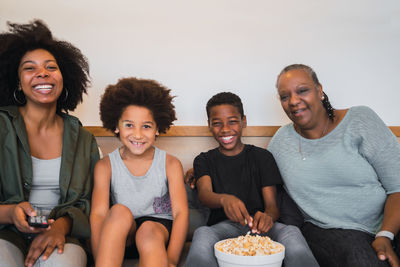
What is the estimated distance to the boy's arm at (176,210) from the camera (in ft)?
4.47

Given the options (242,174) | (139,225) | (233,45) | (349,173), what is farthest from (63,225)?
(233,45)

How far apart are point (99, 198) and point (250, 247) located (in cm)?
62

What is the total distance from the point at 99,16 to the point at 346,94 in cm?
142

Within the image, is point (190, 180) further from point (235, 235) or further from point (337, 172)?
point (337, 172)

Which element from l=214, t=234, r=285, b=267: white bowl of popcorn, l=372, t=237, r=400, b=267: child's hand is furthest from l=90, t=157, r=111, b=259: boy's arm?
l=372, t=237, r=400, b=267: child's hand

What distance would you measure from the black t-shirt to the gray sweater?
97 millimetres

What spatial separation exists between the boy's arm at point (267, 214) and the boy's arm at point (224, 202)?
0.12 ft

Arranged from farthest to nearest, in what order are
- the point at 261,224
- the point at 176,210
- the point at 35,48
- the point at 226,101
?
the point at 226,101, the point at 35,48, the point at 176,210, the point at 261,224

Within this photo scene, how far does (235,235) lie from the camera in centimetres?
150

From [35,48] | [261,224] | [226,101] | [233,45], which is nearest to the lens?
[261,224]

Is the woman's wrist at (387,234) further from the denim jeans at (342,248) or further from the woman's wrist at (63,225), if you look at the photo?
the woman's wrist at (63,225)

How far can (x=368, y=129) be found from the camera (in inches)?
57.9

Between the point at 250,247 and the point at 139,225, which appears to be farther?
the point at 139,225

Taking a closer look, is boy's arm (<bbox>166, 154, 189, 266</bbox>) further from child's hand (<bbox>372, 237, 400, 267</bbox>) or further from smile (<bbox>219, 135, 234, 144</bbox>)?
child's hand (<bbox>372, 237, 400, 267</bbox>)
